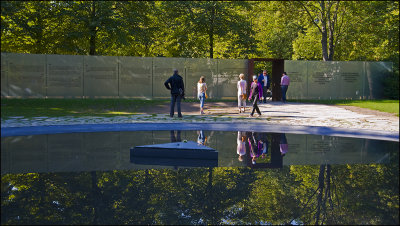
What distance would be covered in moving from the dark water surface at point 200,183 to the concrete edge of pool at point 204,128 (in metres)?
1.74

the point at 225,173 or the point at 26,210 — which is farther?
the point at 225,173

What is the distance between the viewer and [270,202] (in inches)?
234

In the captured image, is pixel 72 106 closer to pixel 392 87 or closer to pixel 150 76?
pixel 150 76

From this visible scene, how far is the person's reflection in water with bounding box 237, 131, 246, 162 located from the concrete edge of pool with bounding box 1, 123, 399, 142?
1.09m

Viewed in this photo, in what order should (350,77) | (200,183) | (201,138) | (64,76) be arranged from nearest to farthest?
(200,183)
(201,138)
(64,76)
(350,77)

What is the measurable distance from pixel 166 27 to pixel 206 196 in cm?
3096

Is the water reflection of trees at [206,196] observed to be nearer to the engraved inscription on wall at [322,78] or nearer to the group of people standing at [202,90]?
the group of people standing at [202,90]

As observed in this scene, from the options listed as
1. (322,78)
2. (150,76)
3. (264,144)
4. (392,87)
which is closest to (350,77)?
(322,78)

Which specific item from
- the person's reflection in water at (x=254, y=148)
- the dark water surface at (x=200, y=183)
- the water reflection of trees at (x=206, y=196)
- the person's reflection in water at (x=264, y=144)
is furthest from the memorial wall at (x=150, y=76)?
the water reflection of trees at (x=206, y=196)

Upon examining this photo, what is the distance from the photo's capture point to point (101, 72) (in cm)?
2784

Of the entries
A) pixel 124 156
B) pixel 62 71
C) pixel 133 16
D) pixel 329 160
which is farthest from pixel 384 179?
pixel 133 16

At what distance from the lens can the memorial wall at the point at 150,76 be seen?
26.2 metres

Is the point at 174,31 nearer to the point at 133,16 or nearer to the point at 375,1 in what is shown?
the point at 133,16

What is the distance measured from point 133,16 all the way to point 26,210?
26.5 meters
